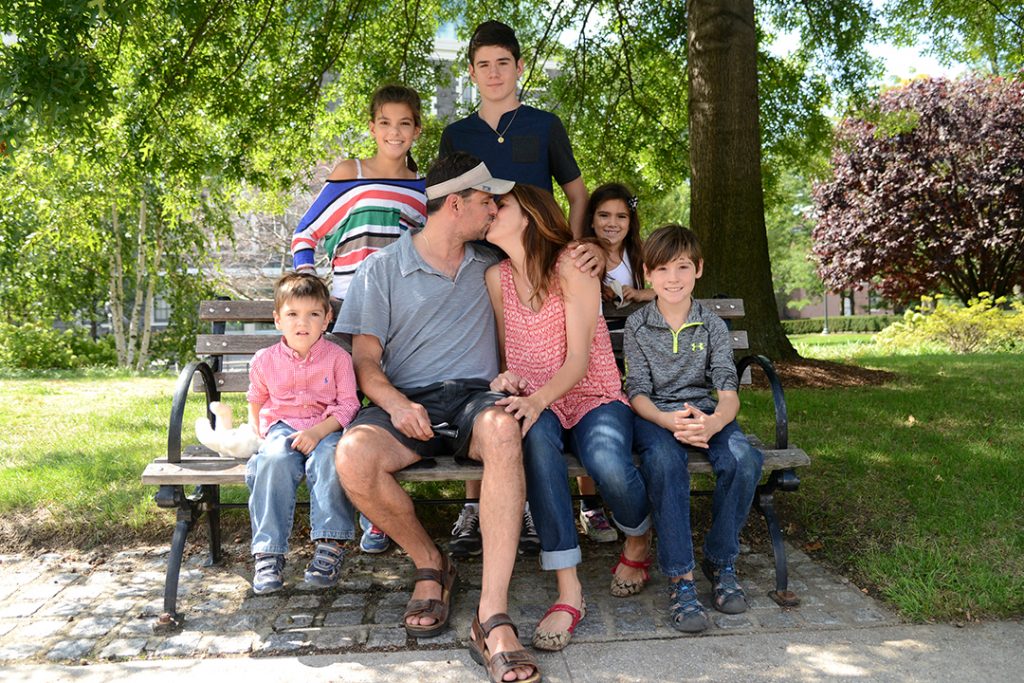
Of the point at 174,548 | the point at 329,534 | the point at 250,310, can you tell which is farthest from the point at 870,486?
the point at 174,548

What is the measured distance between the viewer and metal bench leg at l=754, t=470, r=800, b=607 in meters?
3.66

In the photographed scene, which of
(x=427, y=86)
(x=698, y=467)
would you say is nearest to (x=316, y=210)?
(x=698, y=467)

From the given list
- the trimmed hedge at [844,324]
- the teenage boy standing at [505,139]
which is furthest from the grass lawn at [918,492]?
the trimmed hedge at [844,324]

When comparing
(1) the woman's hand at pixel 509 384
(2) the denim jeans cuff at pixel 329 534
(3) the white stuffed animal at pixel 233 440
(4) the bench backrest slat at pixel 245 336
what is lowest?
(2) the denim jeans cuff at pixel 329 534

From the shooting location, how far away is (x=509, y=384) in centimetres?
362

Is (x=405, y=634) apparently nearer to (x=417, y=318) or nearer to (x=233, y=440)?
(x=233, y=440)

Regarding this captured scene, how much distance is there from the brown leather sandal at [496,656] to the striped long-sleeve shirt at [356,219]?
73.4 inches

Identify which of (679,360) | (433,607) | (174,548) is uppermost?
(679,360)

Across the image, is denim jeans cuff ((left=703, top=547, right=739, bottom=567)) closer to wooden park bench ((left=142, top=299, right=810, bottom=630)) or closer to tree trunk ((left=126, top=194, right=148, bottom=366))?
wooden park bench ((left=142, top=299, right=810, bottom=630))

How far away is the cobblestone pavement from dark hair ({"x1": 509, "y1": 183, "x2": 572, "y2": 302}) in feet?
4.42

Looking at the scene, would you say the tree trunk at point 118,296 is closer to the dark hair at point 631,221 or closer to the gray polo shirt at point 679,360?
the dark hair at point 631,221

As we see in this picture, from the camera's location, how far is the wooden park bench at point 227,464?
353cm

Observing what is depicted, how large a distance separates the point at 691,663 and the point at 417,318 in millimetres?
1783

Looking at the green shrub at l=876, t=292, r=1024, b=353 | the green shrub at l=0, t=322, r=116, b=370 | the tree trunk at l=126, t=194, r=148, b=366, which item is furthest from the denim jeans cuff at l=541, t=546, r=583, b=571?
the tree trunk at l=126, t=194, r=148, b=366
